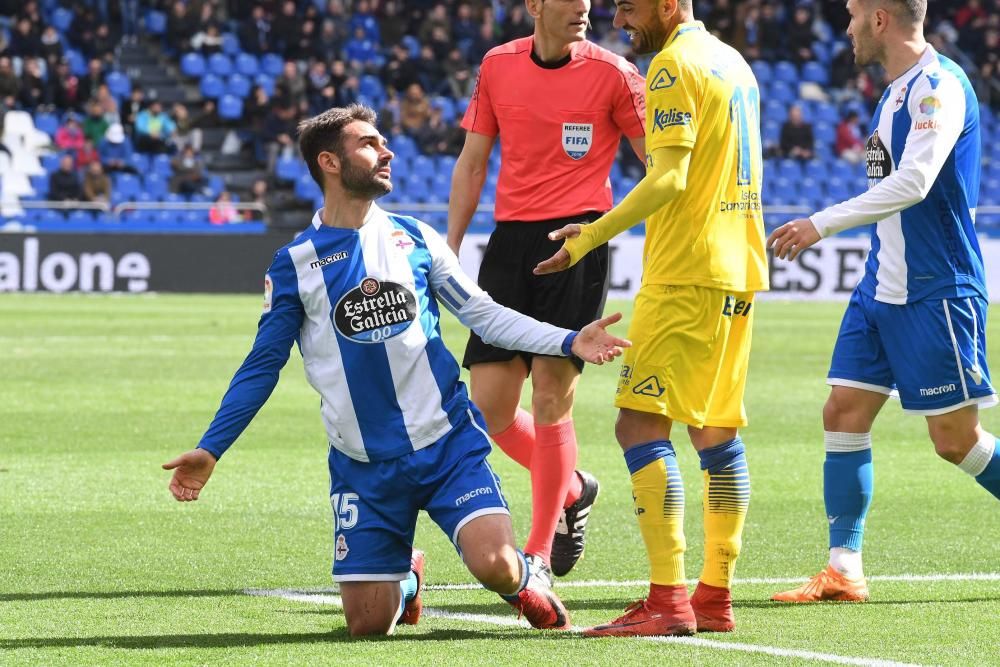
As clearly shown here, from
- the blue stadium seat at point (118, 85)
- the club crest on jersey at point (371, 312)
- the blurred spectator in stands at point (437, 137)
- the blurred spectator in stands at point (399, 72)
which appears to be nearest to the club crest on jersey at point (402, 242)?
the club crest on jersey at point (371, 312)

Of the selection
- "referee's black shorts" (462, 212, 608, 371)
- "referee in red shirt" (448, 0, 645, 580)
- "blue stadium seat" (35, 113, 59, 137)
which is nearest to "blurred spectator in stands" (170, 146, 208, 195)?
"blue stadium seat" (35, 113, 59, 137)

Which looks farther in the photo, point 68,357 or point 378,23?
point 378,23

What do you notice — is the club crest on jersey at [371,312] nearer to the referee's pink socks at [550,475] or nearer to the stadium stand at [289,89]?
the referee's pink socks at [550,475]

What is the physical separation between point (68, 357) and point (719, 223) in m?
10.7

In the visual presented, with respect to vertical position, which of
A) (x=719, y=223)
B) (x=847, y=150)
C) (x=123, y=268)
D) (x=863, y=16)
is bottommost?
(x=123, y=268)

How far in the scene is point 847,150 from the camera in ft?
96.8

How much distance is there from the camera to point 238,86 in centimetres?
2877

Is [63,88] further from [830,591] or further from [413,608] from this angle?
[830,591]

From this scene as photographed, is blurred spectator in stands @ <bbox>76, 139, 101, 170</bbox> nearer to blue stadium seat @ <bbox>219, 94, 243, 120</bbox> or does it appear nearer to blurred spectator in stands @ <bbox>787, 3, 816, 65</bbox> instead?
blue stadium seat @ <bbox>219, 94, 243, 120</bbox>

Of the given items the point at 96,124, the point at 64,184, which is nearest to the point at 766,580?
the point at 64,184

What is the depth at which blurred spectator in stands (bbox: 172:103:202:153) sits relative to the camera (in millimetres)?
27016

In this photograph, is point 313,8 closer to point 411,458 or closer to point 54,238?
point 54,238

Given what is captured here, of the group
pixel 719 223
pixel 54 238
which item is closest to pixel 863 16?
pixel 719 223

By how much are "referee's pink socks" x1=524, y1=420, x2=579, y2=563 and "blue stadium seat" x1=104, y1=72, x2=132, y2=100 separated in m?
23.8
